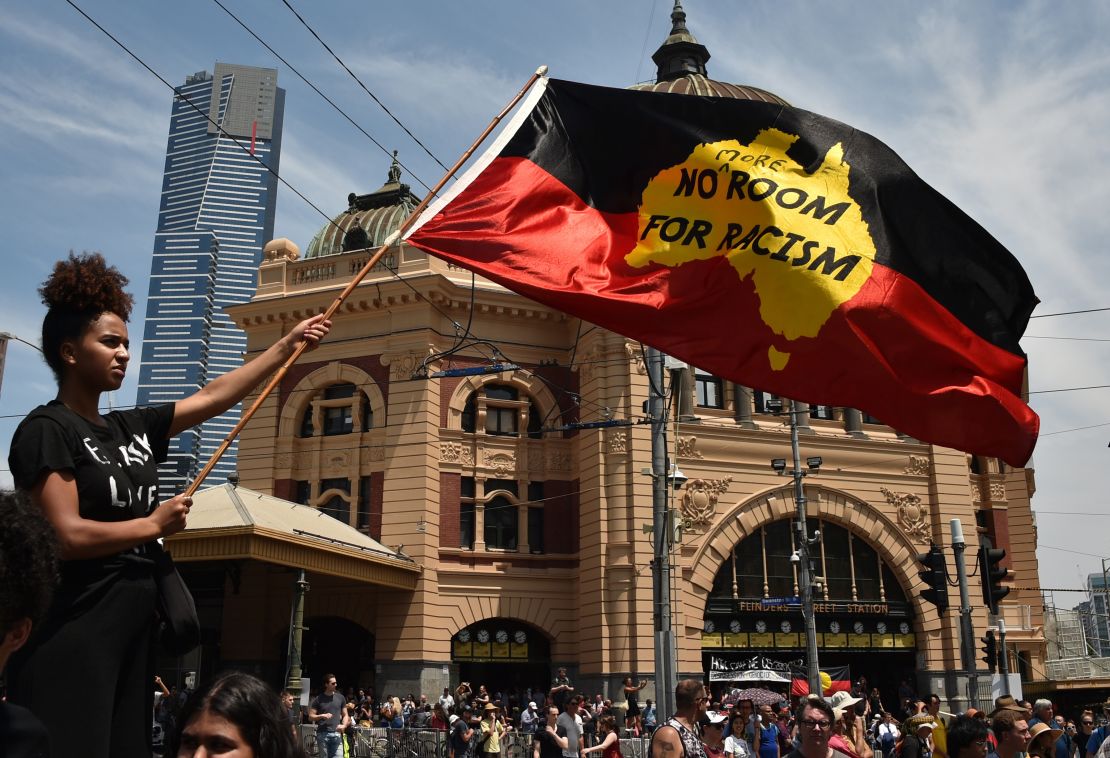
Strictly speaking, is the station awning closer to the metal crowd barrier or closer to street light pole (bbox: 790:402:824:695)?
the metal crowd barrier

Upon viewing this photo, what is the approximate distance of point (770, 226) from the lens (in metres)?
7.83

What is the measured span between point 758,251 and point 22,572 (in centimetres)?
629

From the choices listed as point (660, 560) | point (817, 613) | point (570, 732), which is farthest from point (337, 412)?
point (570, 732)

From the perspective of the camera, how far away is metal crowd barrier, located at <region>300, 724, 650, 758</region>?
22984 millimetres

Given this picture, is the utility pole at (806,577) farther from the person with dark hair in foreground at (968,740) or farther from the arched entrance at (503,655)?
the person with dark hair in foreground at (968,740)

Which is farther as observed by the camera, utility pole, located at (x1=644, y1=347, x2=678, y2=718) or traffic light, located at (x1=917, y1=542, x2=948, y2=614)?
traffic light, located at (x1=917, y1=542, x2=948, y2=614)

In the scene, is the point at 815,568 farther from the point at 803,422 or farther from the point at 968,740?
the point at 968,740

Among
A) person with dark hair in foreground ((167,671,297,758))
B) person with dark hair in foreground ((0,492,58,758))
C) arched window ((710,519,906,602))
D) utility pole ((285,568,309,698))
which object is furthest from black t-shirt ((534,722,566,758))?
arched window ((710,519,906,602))

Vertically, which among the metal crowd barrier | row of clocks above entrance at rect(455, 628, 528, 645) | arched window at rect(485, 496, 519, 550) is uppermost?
arched window at rect(485, 496, 519, 550)

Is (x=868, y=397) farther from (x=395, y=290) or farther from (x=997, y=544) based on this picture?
(x=997, y=544)

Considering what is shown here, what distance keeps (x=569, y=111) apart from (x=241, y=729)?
670cm

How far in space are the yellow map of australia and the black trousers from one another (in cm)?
526

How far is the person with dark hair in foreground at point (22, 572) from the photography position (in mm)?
2242

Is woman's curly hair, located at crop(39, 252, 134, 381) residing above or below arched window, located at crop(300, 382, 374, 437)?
below
